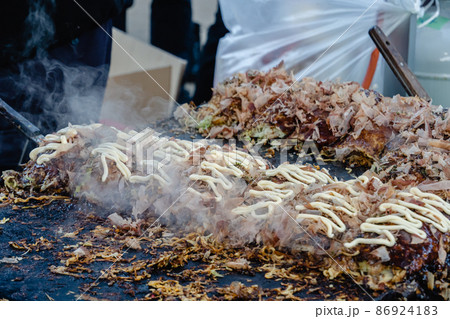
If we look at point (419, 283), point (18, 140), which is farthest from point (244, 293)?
point (18, 140)

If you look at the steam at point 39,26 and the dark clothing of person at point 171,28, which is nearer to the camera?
the steam at point 39,26

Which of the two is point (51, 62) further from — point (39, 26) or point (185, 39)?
point (185, 39)

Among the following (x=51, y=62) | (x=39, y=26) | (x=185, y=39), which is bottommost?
(x=51, y=62)

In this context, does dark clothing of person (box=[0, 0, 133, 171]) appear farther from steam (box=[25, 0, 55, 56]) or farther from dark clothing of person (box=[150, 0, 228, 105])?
dark clothing of person (box=[150, 0, 228, 105])

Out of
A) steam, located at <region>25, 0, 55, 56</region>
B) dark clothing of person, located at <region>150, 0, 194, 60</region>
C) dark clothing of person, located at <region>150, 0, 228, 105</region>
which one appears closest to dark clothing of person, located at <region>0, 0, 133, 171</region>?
steam, located at <region>25, 0, 55, 56</region>

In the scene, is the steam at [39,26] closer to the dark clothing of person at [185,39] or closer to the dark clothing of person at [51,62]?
the dark clothing of person at [51,62]

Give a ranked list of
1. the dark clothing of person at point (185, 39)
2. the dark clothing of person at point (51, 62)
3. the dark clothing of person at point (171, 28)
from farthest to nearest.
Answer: the dark clothing of person at point (171, 28)
the dark clothing of person at point (185, 39)
the dark clothing of person at point (51, 62)

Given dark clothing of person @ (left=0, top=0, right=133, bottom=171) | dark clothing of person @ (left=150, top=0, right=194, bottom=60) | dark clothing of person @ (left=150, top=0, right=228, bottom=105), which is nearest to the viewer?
dark clothing of person @ (left=0, top=0, right=133, bottom=171)

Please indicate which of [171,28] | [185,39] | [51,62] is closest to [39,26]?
[51,62]

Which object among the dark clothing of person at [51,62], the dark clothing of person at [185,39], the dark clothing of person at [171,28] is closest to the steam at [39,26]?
the dark clothing of person at [51,62]

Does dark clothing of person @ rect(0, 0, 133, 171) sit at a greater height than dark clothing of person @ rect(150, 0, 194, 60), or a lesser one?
lesser

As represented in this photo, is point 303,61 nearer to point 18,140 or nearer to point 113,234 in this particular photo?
point 18,140
